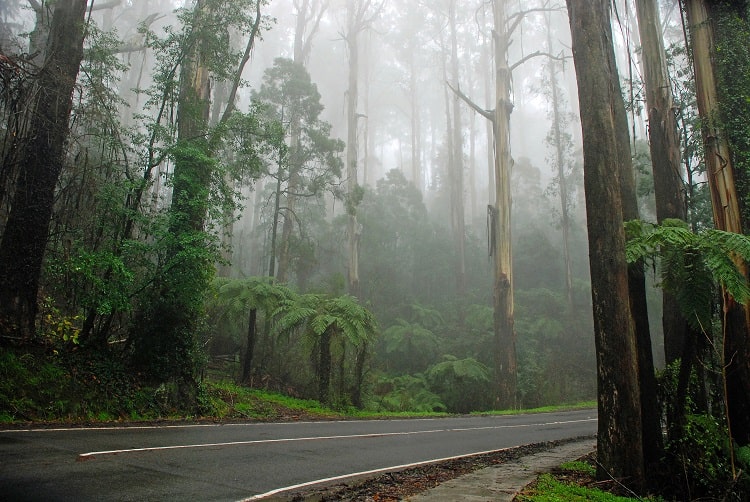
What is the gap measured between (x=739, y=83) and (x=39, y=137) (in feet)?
47.0

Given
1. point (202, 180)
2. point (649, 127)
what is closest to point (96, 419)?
point (202, 180)

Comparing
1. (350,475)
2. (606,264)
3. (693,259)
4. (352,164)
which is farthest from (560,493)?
(352,164)

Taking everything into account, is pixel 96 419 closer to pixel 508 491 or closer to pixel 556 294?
pixel 508 491

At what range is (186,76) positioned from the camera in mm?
14094

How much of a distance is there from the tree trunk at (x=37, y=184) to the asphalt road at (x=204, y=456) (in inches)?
142

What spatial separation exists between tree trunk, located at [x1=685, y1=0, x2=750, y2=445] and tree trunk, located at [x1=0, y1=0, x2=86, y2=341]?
12988mm

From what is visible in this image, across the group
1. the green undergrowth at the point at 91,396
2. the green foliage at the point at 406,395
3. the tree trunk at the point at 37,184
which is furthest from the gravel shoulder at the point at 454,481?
the green foliage at the point at 406,395

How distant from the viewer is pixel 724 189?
928cm

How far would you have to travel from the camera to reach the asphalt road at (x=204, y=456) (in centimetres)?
509

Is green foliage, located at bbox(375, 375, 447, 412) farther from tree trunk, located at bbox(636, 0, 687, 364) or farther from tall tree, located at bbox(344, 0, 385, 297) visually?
tree trunk, located at bbox(636, 0, 687, 364)

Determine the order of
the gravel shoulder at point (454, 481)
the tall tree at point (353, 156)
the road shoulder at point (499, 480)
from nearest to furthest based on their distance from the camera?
the road shoulder at point (499, 480) < the gravel shoulder at point (454, 481) < the tall tree at point (353, 156)

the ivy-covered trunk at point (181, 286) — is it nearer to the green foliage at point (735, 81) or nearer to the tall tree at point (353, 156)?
the green foliage at point (735, 81)

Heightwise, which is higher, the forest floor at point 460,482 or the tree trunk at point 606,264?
the tree trunk at point 606,264

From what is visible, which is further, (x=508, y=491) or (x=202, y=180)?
(x=202, y=180)
